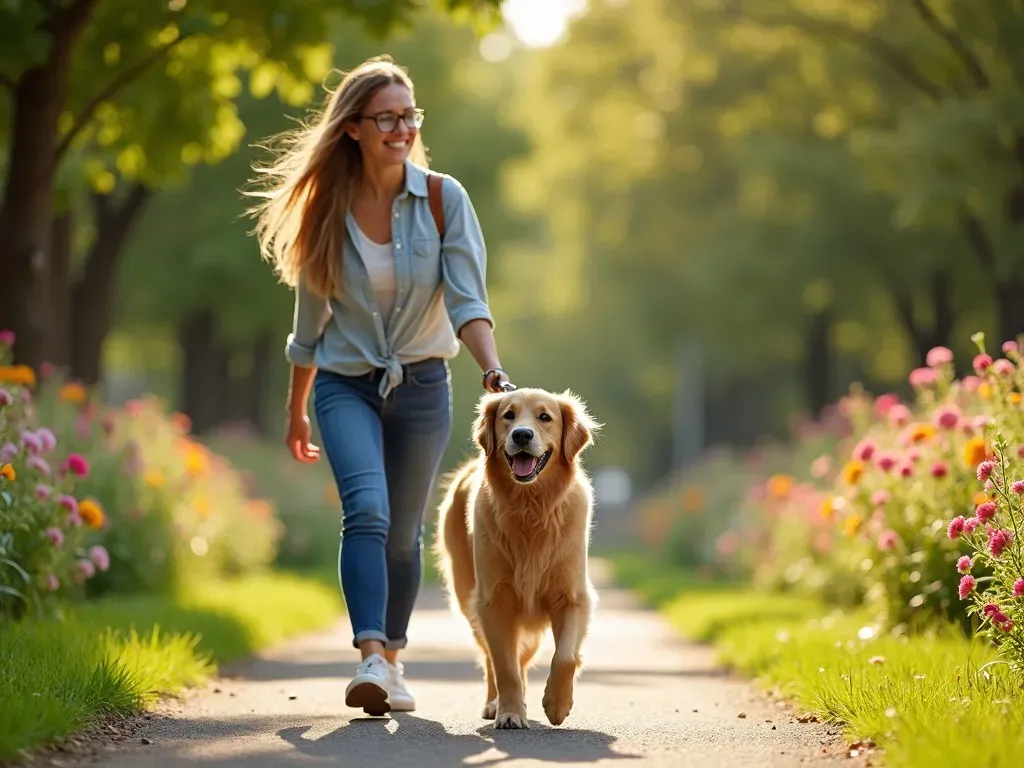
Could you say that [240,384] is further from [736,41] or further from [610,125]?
[736,41]

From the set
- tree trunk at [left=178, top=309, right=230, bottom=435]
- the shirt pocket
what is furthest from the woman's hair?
tree trunk at [left=178, top=309, right=230, bottom=435]

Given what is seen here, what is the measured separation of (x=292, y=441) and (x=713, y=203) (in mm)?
21799

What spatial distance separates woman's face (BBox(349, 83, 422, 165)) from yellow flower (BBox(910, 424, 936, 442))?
12.7ft

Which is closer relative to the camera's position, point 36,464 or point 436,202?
point 436,202

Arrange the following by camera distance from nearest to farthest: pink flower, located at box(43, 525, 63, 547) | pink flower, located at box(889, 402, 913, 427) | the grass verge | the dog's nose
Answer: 1. the grass verge
2. the dog's nose
3. pink flower, located at box(43, 525, 63, 547)
4. pink flower, located at box(889, 402, 913, 427)

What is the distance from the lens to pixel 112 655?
7.35 metres

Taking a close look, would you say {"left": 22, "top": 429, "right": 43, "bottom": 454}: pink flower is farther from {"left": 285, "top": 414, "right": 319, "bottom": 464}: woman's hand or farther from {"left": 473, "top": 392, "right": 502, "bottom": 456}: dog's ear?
{"left": 473, "top": 392, "right": 502, "bottom": 456}: dog's ear

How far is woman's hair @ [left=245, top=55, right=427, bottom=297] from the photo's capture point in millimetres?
6984

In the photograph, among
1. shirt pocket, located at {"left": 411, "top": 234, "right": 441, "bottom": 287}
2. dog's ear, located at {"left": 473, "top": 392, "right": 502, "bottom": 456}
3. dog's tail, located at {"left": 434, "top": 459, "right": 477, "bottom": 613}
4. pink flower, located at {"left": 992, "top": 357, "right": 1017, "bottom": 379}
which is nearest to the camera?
dog's ear, located at {"left": 473, "top": 392, "right": 502, "bottom": 456}

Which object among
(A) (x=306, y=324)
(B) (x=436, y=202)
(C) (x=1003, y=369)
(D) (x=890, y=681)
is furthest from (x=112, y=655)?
(C) (x=1003, y=369)

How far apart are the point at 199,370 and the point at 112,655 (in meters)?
19.6

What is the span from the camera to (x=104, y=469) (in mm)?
12133

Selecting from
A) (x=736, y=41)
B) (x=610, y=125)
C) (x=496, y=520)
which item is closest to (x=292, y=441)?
(x=496, y=520)

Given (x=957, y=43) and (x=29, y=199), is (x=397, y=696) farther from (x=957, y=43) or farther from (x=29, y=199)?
(x=957, y=43)
